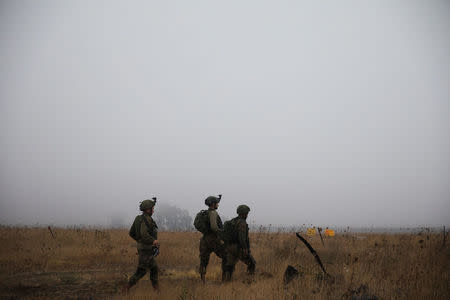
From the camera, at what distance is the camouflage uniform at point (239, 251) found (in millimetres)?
6637

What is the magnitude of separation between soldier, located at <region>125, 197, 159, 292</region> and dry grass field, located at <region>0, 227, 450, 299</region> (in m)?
0.34

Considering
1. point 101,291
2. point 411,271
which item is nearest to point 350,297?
point 411,271

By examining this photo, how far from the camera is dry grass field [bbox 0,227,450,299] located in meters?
5.13

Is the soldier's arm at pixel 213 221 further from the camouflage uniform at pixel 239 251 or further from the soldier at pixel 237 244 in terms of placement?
the camouflage uniform at pixel 239 251

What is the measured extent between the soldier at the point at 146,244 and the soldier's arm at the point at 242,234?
2.02 m

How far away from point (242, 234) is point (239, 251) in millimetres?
460

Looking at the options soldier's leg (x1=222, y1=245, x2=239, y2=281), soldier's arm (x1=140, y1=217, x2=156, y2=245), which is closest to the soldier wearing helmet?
soldier's leg (x1=222, y1=245, x2=239, y2=281)

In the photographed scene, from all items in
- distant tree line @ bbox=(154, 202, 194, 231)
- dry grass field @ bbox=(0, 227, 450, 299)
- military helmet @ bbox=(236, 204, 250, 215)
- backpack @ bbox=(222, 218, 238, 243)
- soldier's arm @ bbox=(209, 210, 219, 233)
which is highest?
military helmet @ bbox=(236, 204, 250, 215)

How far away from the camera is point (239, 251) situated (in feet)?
22.1

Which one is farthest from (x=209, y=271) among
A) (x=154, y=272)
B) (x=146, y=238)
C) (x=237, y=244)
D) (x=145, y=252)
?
(x=146, y=238)

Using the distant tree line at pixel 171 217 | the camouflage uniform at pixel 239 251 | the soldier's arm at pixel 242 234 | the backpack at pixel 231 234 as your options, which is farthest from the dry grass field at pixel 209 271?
the distant tree line at pixel 171 217

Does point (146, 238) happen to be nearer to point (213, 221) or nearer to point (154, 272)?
point (154, 272)

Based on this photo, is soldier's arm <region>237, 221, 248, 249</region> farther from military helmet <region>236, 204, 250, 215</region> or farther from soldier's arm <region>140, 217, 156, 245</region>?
soldier's arm <region>140, 217, 156, 245</region>

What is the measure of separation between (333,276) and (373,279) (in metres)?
0.80
